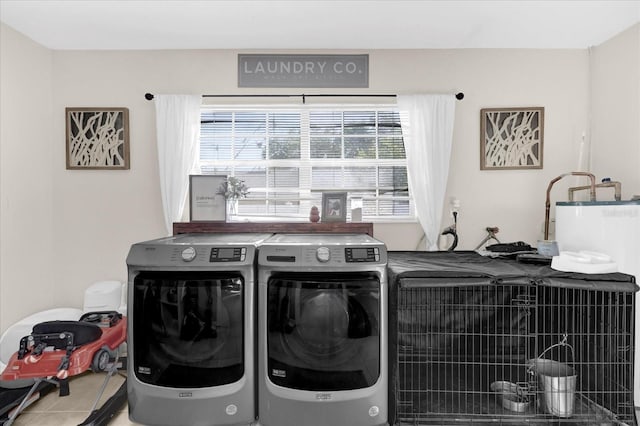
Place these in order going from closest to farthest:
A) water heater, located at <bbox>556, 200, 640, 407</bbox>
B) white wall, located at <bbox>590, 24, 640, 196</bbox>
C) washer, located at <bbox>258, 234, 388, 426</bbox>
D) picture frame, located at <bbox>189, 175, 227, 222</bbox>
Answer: washer, located at <bbox>258, 234, 388, 426</bbox> < water heater, located at <bbox>556, 200, 640, 407</bbox> < white wall, located at <bbox>590, 24, 640, 196</bbox> < picture frame, located at <bbox>189, 175, 227, 222</bbox>

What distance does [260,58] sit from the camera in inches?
116

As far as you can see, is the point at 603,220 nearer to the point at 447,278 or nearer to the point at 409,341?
the point at 447,278

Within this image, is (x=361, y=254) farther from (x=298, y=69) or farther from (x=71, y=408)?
(x=71, y=408)

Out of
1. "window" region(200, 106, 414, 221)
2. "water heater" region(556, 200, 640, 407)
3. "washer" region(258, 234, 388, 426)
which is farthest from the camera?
"window" region(200, 106, 414, 221)

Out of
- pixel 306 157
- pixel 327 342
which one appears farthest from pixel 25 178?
pixel 327 342

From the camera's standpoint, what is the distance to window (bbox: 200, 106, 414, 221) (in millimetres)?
3008

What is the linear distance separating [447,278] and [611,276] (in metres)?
0.81

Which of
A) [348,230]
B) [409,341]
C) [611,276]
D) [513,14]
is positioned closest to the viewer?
[611,276]

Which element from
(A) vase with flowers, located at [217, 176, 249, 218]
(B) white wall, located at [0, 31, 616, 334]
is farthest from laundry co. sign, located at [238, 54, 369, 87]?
(A) vase with flowers, located at [217, 176, 249, 218]

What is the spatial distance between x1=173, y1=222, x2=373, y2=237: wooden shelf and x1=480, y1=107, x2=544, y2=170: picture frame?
1.23 meters

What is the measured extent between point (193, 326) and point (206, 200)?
118 centimetres

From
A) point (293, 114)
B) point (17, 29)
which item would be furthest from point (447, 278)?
point (17, 29)

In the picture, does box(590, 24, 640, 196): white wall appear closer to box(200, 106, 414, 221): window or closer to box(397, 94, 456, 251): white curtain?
box(397, 94, 456, 251): white curtain

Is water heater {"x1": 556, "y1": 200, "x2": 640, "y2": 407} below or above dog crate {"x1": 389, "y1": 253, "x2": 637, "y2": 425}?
above
